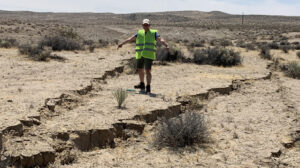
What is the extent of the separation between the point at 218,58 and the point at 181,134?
942 centimetres

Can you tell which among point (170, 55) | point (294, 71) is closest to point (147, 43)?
point (294, 71)

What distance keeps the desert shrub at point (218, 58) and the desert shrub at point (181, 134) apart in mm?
8921

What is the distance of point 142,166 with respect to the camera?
4273 mm

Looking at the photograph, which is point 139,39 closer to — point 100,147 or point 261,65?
point 100,147

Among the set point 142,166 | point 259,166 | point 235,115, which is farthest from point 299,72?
point 142,166

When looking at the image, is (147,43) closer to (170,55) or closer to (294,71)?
(294,71)

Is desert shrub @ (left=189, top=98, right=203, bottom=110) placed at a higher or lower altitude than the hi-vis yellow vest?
lower

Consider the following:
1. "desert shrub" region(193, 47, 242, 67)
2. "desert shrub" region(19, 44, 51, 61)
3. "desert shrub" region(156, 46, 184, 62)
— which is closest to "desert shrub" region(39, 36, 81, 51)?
"desert shrub" region(19, 44, 51, 61)

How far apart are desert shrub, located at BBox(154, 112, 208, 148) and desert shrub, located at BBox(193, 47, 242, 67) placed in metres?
8.92

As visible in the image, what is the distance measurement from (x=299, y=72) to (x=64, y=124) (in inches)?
349

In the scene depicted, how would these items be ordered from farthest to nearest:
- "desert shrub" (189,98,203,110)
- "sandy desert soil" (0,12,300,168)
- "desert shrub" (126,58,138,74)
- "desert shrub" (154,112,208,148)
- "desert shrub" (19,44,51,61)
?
"desert shrub" (19,44,51,61) → "desert shrub" (126,58,138,74) → "desert shrub" (189,98,203,110) → "desert shrub" (154,112,208,148) → "sandy desert soil" (0,12,300,168)

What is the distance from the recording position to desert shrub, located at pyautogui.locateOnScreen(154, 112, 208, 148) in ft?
16.3

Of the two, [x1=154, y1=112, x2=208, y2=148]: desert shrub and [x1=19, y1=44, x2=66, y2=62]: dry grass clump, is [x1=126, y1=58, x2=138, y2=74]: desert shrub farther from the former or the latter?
[x1=154, y1=112, x2=208, y2=148]: desert shrub

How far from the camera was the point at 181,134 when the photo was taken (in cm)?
496
